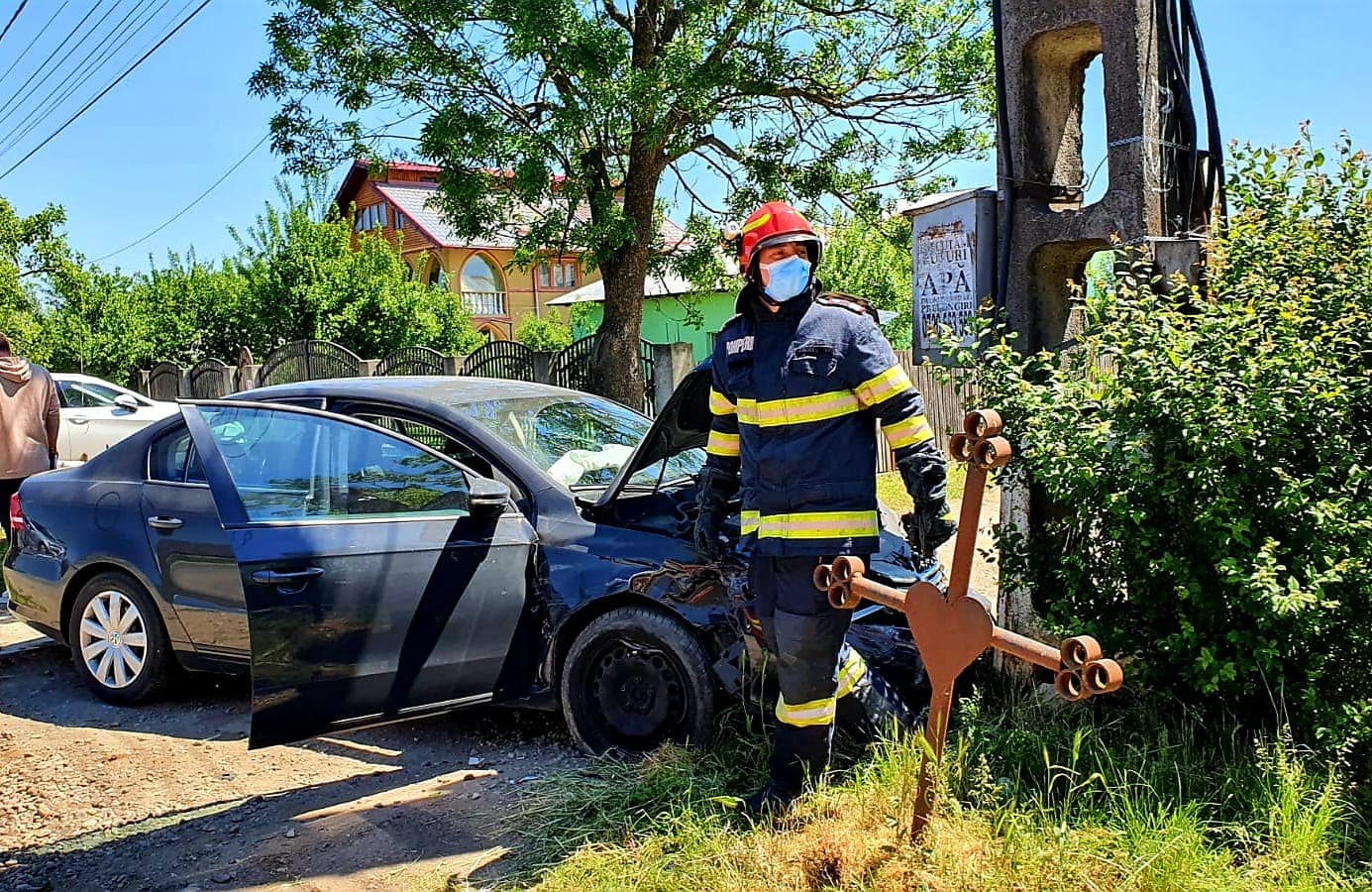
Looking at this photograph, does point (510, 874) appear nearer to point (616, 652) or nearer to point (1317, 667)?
point (616, 652)

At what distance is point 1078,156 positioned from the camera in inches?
176

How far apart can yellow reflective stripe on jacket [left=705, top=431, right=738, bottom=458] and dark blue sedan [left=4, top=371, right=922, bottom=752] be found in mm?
514

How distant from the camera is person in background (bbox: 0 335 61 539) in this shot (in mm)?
7551

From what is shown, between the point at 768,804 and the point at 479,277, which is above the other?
the point at 479,277

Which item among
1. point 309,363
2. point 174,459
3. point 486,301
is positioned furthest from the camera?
point 486,301

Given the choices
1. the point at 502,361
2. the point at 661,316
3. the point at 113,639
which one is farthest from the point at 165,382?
the point at 661,316

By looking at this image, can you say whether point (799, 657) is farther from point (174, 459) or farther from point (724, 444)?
point (174, 459)

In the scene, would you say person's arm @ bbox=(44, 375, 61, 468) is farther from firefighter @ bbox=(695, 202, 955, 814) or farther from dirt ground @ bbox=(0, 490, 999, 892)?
firefighter @ bbox=(695, 202, 955, 814)

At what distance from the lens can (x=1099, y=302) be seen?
12.4 ft

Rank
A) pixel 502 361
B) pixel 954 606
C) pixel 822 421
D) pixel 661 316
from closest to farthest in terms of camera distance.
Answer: pixel 954 606, pixel 822 421, pixel 502 361, pixel 661 316

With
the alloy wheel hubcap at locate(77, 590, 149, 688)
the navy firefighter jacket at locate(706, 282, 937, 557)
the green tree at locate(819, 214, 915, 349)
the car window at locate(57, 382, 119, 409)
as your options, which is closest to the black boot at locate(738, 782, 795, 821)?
the navy firefighter jacket at locate(706, 282, 937, 557)

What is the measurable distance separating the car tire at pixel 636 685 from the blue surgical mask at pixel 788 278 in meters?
1.39

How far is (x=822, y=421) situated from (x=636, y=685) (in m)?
1.47

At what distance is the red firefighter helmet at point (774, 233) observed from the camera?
140 inches
